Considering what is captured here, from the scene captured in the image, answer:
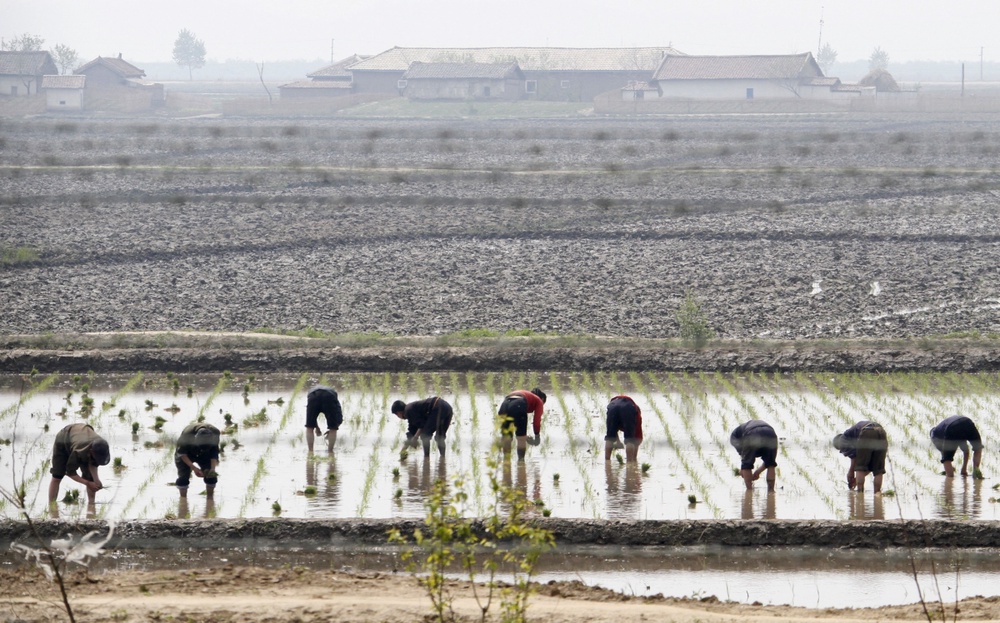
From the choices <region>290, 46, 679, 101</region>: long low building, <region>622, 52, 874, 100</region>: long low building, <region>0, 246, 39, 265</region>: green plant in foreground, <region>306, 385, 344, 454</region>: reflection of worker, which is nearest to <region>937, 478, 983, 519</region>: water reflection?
<region>306, 385, 344, 454</region>: reflection of worker

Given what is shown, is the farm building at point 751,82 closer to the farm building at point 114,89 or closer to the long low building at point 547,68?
the long low building at point 547,68

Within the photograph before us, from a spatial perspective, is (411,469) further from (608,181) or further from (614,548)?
(608,181)

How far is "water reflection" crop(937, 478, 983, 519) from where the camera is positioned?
31.0 feet

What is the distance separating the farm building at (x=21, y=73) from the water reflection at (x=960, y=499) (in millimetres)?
22613

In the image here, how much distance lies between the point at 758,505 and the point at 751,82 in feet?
150

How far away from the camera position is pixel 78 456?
9211mm

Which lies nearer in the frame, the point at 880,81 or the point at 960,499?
the point at 960,499

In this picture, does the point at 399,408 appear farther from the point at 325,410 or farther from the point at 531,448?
the point at 531,448

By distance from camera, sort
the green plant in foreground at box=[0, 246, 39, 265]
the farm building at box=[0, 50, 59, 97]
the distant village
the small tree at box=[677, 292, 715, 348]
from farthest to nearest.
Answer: the distant village, the farm building at box=[0, 50, 59, 97], the green plant in foreground at box=[0, 246, 39, 265], the small tree at box=[677, 292, 715, 348]

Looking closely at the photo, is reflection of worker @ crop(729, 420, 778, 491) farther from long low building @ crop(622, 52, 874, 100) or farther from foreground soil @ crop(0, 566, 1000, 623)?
long low building @ crop(622, 52, 874, 100)

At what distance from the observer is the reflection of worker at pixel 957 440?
401 inches

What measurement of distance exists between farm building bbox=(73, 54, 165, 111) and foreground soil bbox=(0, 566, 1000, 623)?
40.9 metres

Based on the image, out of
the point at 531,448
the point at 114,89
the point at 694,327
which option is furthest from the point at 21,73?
the point at 531,448

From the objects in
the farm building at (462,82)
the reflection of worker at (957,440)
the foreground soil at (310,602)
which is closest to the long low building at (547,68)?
the farm building at (462,82)
